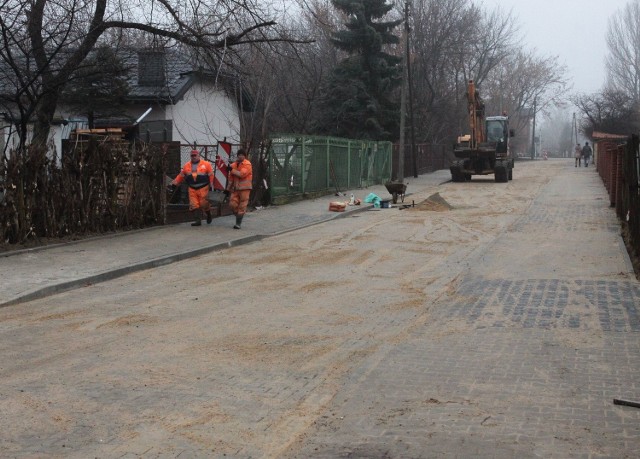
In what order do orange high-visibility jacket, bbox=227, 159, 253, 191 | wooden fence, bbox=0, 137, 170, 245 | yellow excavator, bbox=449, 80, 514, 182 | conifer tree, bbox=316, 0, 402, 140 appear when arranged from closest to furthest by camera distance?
wooden fence, bbox=0, 137, 170, 245 → orange high-visibility jacket, bbox=227, 159, 253, 191 → yellow excavator, bbox=449, 80, 514, 182 → conifer tree, bbox=316, 0, 402, 140

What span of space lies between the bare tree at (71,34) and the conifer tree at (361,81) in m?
24.1

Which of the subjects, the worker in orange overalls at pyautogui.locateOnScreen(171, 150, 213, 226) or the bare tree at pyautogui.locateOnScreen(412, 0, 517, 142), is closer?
the worker in orange overalls at pyautogui.locateOnScreen(171, 150, 213, 226)

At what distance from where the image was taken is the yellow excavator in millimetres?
38250

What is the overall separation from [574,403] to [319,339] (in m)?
2.75

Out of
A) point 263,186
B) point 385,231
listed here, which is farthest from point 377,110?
point 385,231

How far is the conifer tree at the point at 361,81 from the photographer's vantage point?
42.7 metres

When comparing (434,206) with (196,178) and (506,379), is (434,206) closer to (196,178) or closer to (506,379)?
(196,178)

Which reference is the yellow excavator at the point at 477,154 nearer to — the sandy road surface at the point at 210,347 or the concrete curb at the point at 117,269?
the concrete curb at the point at 117,269

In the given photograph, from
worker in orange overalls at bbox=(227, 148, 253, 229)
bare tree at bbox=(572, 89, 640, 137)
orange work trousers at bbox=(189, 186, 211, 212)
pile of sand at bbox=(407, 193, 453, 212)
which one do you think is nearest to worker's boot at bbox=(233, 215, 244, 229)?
worker in orange overalls at bbox=(227, 148, 253, 229)

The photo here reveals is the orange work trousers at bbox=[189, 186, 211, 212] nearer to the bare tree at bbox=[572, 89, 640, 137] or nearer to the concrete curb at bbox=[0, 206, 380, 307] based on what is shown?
the concrete curb at bbox=[0, 206, 380, 307]

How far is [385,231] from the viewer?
17.9 m

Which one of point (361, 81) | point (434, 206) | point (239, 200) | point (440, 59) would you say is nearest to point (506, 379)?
point (239, 200)

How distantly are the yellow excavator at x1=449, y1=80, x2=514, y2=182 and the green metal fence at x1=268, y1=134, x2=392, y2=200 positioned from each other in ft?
13.4

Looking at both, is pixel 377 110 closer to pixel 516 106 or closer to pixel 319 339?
Answer: pixel 319 339
